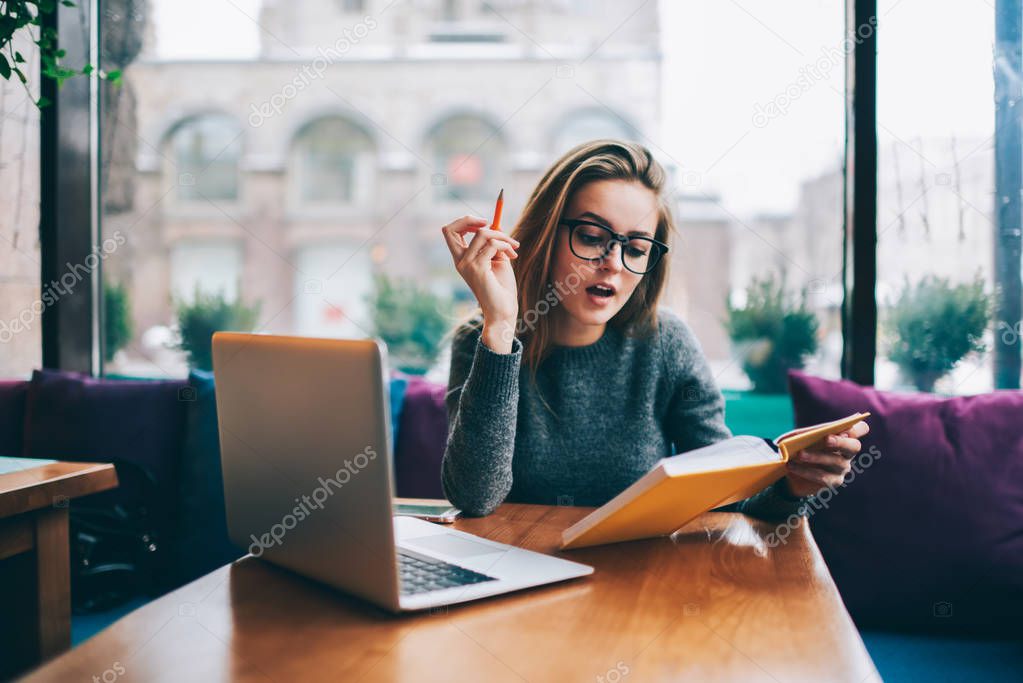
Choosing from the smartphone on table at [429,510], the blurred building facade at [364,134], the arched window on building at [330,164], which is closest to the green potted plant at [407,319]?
the smartphone on table at [429,510]

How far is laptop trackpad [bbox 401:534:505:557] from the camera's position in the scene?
2.92ft

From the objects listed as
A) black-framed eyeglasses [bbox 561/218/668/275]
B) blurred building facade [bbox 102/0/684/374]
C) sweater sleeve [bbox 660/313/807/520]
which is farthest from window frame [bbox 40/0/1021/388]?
blurred building facade [bbox 102/0/684/374]

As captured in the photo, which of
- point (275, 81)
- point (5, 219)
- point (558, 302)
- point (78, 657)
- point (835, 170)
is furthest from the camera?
point (275, 81)

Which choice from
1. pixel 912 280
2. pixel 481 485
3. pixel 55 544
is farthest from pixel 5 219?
pixel 912 280

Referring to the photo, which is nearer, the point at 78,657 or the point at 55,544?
the point at 78,657

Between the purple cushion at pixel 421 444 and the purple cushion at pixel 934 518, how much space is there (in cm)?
87

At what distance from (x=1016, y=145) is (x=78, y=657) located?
7.36 ft

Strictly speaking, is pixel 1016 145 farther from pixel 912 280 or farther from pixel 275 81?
pixel 275 81

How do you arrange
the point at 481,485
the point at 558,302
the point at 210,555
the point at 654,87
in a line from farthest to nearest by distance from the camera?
the point at 654,87 → the point at 210,555 → the point at 558,302 → the point at 481,485

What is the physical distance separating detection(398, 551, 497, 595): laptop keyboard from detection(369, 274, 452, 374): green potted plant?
7.90ft

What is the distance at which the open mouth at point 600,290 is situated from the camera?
4.48 ft

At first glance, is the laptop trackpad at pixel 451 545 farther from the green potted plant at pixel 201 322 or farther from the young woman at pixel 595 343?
the green potted plant at pixel 201 322

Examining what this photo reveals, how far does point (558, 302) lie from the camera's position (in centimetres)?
149

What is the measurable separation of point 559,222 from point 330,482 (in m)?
0.83
